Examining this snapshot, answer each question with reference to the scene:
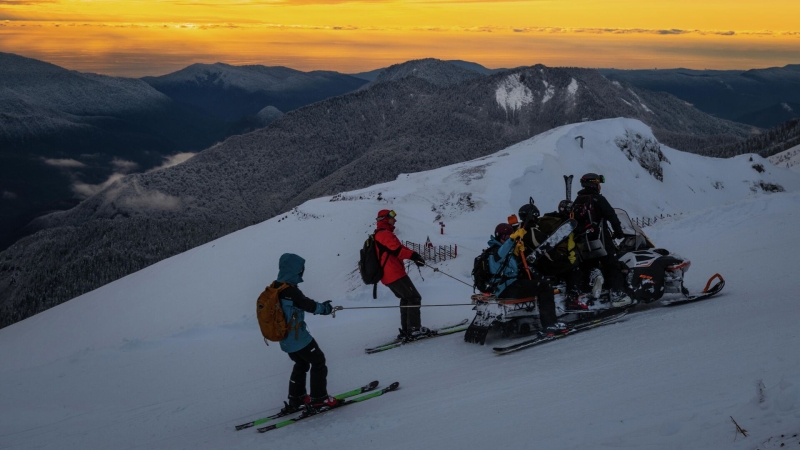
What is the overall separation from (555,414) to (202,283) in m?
20.5

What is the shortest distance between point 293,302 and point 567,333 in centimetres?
403

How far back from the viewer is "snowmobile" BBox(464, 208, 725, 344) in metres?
8.73

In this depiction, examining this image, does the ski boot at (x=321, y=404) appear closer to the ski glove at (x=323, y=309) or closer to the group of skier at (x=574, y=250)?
the ski glove at (x=323, y=309)

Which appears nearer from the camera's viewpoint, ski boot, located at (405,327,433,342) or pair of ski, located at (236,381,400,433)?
pair of ski, located at (236,381,400,433)

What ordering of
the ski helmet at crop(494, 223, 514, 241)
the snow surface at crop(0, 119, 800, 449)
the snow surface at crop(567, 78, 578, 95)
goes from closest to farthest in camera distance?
1. the snow surface at crop(0, 119, 800, 449)
2. the ski helmet at crop(494, 223, 514, 241)
3. the snow surface at crop(567, 78, 578, 95)

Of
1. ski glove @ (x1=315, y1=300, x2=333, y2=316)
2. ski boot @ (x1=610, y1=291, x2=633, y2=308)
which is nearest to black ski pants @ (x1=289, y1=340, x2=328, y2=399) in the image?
ski glove @ (x1=315, y1=300, x2=333, y2=316)

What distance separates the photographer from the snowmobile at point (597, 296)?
8.73 metres

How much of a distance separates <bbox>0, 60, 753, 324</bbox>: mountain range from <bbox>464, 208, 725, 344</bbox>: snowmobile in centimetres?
9051

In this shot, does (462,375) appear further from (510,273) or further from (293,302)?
(293,302)

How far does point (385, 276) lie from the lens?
9.49 meters

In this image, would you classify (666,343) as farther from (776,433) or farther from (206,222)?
(206,222)

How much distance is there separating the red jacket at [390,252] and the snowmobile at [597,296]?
50.5 inches

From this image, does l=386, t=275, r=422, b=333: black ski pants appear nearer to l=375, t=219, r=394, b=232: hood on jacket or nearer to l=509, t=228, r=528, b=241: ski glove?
l=375, t=219, r=394, b=232: hood on jacket

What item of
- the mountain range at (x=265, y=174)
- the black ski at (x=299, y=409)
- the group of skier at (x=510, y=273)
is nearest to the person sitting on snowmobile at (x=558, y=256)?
the group of skier at (x=510, y=273)
